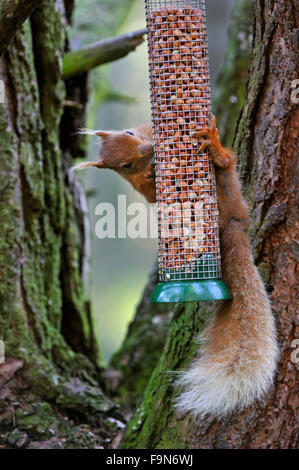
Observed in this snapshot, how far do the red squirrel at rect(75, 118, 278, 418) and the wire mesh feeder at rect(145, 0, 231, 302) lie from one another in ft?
0.19

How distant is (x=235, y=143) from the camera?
9.52 ft

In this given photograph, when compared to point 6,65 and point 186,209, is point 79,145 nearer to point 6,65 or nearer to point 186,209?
point 6,65

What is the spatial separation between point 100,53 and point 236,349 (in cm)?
182

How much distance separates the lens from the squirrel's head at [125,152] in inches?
117

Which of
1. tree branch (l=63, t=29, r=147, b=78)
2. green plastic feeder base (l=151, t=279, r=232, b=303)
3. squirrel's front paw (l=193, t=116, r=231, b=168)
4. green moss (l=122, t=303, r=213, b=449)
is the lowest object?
green moss (l=122, t=303, r=213, b=449)

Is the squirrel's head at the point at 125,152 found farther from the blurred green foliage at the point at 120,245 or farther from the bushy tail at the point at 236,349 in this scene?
the blurred green foliage at the point at 120,245

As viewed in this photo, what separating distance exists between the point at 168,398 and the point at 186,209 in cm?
76

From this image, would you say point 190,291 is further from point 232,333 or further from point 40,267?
point 40,267

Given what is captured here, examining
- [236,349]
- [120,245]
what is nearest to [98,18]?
[236,349]

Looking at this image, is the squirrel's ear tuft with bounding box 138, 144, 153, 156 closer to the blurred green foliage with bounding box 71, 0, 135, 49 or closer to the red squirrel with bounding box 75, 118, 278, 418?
the red squirrel with bounding box 75, 118, 278, 418

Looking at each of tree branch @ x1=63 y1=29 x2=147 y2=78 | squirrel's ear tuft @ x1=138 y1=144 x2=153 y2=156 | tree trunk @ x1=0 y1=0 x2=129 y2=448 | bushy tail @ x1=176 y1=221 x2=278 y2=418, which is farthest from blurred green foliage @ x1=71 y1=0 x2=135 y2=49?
bushy tail @ x1=176 y1=221 x2=278 y2=418

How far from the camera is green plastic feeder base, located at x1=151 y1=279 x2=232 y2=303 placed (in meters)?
2.33

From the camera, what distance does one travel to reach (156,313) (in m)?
4.11
